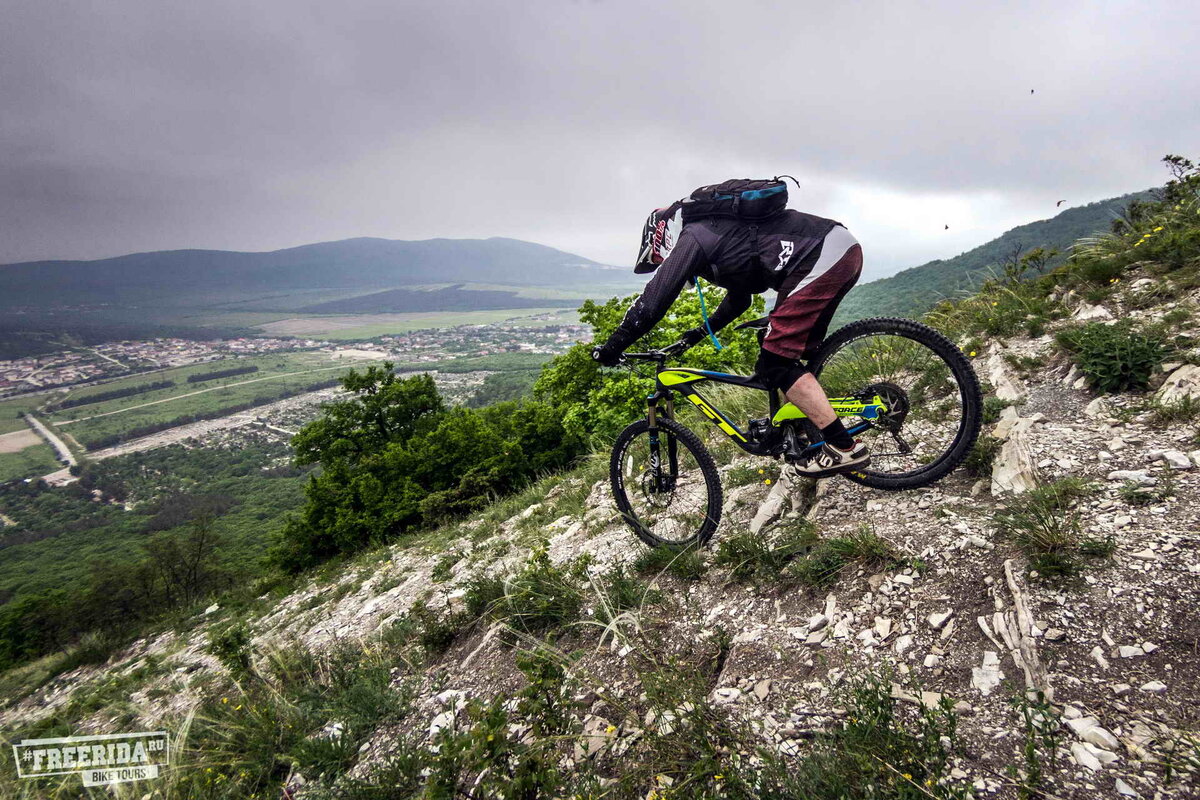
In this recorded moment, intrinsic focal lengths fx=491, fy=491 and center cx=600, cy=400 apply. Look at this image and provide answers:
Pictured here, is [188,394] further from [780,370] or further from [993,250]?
[993,250]

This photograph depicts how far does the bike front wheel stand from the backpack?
185cm

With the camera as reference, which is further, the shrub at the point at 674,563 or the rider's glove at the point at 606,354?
the rider's glove at the point at 606,354

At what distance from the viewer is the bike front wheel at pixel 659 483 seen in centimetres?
469

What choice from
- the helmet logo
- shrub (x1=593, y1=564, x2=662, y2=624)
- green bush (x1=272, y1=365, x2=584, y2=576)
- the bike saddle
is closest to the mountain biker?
the helmet logo

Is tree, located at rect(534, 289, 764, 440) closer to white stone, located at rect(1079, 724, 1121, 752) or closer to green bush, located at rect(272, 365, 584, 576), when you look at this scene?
green bush, located at rect(272, 365, 584, 576)

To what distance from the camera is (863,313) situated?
25484 millimetres

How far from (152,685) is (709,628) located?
34.5 ft

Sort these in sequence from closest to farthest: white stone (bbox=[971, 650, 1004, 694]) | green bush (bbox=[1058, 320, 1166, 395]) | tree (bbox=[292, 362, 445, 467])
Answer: white stone (bbox=[971, 650, 1004, 694]), green bush (bbox=[1058, 320, 1166, 395]), tree (bbox=[292, 362, 445, 467])

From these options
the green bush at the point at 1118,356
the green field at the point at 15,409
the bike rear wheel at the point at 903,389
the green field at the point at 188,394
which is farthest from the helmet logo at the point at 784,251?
the green field at the point at 15,409

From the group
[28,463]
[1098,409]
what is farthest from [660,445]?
[28,463]

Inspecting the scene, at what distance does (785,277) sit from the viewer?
3660 millimetres

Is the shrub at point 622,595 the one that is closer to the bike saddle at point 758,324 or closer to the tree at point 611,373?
the bike saddle at point 758,324

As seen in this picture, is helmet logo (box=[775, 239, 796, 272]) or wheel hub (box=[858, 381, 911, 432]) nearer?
helmet logo (box=[775, 239, 796, 272])

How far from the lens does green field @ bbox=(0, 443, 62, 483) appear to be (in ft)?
322
